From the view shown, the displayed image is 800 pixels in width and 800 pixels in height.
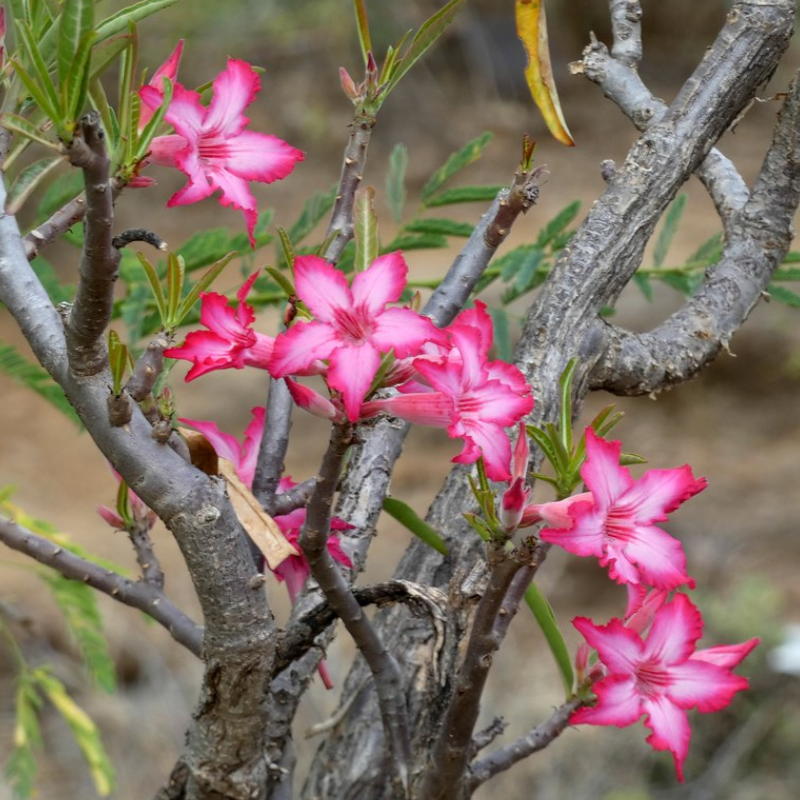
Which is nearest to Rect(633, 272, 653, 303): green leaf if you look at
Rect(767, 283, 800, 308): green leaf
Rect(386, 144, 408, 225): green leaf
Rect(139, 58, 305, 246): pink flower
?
Rect(767, 283, 800, 308): green leaf

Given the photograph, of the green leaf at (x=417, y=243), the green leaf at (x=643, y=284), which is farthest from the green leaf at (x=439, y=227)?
the green leaf at (x=643, y=284)

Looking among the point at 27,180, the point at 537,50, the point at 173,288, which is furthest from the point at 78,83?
the point at 537,50

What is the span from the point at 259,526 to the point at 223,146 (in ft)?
0.71

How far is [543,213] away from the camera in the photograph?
5.07m

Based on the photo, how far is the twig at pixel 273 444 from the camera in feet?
2.45

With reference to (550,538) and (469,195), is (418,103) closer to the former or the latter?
(469,195)

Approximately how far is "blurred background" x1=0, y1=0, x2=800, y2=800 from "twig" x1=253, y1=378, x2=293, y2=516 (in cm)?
50

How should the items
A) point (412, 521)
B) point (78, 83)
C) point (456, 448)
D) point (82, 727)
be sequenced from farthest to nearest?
point (456, 448) < point (82, 727) < point (412, 521) < point (78, 83)

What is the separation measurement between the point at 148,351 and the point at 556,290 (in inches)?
15.6

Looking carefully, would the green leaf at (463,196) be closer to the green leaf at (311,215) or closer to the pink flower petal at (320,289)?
the green leaf at (311,215)

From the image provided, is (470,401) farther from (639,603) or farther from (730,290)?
(730,290)

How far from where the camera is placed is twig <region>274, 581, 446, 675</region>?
2.09 ft

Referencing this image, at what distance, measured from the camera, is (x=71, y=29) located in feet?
1.37

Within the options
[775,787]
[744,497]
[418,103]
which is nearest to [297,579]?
[775,787]
